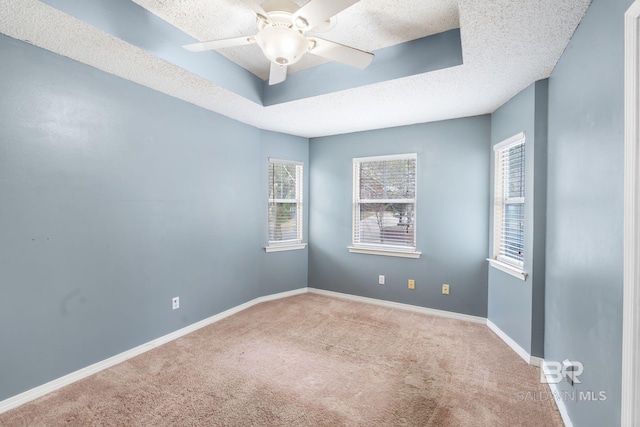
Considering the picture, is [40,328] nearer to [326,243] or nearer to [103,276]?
[103,276]

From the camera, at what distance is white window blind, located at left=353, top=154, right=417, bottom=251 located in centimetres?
382

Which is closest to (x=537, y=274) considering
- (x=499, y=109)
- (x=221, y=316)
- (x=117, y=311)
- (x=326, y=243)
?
(x=499, y=109)

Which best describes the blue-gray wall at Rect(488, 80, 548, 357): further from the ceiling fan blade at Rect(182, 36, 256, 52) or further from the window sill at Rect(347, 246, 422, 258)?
the ceiling fan blade at Rect(182, 36, 256, 52)

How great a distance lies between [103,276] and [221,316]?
141 centimetres

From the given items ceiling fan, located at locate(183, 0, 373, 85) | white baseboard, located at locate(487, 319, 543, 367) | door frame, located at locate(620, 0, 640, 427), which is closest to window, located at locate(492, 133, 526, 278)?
white baseboard, located at locate(487, 319, 543, 367)

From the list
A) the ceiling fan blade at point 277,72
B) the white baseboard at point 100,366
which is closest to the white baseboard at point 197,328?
the white baseboard at point 100,366

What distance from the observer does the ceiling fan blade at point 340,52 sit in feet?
5.56

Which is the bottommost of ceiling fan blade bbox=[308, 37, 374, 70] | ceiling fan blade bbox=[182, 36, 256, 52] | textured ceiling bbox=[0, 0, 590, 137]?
ceiling fan blade bbox=[182, 36, 256, 52]

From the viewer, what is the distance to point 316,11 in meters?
1.39

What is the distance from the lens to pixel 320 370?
235 centimetres

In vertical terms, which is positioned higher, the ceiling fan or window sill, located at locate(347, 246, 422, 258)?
the ceiling fan

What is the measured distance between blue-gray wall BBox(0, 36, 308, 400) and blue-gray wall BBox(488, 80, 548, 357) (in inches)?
120

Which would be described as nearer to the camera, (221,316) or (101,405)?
(101,405)

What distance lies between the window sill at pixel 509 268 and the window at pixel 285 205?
2496mm
